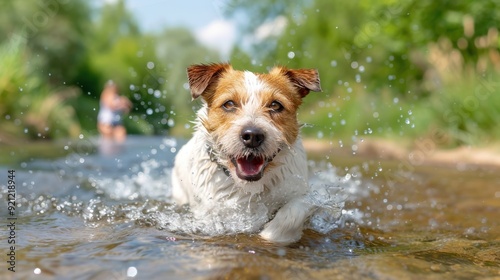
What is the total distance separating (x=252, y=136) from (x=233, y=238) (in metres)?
0.66

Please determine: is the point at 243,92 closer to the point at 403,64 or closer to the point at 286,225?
the point at 286,225

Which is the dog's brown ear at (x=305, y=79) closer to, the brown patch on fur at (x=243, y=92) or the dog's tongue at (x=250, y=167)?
the brown patch on fur at (x=243, y=92)

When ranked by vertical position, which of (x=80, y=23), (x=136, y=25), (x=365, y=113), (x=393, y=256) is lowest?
(x=393, y=256)

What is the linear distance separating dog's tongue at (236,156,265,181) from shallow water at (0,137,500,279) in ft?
1.28

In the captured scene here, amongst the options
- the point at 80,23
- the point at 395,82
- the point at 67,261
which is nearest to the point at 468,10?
the point at 395,82

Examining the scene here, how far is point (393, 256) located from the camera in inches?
→ 130

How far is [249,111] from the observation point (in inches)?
157

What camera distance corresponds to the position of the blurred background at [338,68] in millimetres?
11562

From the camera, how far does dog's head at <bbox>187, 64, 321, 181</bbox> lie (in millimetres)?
3805

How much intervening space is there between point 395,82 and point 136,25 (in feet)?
176

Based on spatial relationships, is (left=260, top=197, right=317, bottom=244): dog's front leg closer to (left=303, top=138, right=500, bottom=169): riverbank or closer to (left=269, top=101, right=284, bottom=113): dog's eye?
(left=269, top=101, right=284, bottom=113): dog's eye

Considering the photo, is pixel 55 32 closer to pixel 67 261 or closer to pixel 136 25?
pixel 67 261

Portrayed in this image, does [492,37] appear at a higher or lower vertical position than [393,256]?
higher

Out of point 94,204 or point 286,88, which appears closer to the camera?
point 286,88
